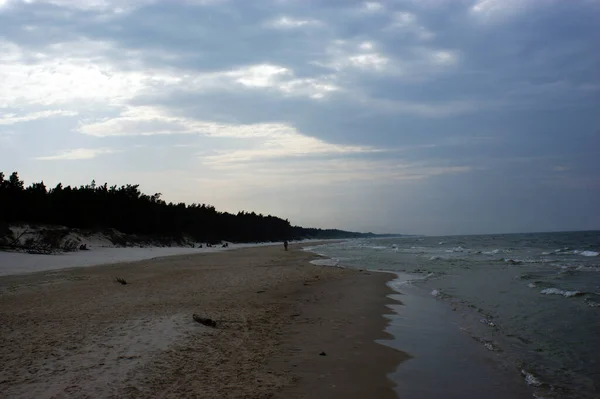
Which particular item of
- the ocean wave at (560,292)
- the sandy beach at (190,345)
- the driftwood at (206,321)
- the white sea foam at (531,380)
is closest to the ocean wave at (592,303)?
Answer: the ocean wave at (560,292)

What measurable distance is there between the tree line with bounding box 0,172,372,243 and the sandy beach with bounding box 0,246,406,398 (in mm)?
30461

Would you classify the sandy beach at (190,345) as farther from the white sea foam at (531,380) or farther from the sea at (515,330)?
the white sea foam at (531,380)

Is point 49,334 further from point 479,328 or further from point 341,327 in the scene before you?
point 479,328

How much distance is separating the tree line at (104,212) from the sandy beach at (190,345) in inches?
1199

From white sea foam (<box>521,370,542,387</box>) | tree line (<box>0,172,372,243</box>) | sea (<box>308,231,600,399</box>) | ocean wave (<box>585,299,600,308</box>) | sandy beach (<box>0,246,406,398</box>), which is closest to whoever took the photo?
sandy beach (<box>0,246,406,398</box>)

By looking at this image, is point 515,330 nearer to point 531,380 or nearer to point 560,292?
point 531,380

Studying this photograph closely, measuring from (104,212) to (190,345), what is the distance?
52.3 m

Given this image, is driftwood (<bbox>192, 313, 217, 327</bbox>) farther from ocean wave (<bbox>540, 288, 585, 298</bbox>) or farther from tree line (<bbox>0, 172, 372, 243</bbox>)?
tree line (<bbox>0, 172, 372, 243</bbox>)

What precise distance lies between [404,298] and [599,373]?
8037mm

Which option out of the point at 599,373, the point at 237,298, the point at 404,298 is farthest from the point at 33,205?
the point at 599,373

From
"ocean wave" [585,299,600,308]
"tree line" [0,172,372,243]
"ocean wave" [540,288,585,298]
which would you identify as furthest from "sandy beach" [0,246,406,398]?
"tree line" [0,172,372,243]

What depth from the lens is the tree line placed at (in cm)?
4047

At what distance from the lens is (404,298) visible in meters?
14.8

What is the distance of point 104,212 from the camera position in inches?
2135
